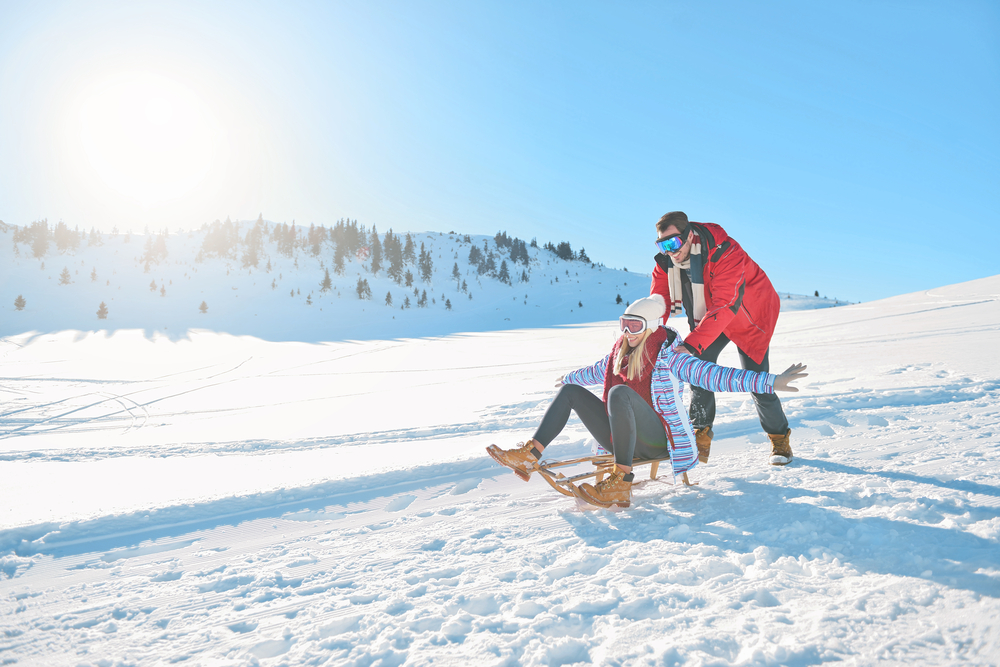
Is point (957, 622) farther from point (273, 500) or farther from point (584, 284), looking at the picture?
point (584, 284)

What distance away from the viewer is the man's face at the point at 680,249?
3.13 meters

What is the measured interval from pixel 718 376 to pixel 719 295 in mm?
801

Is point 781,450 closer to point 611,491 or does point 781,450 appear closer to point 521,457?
point 611,491

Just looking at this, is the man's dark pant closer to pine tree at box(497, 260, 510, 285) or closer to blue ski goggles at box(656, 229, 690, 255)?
blue ski goggles at box(656, 229, 690, 255)

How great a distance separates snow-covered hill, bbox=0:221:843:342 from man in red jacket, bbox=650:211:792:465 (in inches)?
859

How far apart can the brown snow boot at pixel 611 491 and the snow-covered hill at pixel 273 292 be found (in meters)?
22.1

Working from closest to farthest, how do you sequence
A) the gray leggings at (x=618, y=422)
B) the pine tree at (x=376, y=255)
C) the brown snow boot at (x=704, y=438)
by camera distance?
the gray leggings at (x=618, y=422)
the brown snow boot at (x=704, y=438)
the pine tree at (x=376, y=255)

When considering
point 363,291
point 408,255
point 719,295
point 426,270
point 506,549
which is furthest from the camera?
point 408,255

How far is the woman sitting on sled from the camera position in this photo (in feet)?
8.85

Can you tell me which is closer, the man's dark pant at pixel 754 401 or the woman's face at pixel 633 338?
the woman's face at pixel 633 338

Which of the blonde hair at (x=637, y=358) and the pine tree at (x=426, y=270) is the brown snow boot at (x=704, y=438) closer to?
the blonde hair at (x=637, y=358)

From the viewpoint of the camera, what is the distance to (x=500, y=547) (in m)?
2.42

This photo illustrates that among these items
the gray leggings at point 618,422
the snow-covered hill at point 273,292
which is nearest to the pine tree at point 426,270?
the snow-covered hill at point 273,292

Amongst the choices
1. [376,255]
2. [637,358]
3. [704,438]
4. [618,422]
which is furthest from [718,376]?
[376,255]
